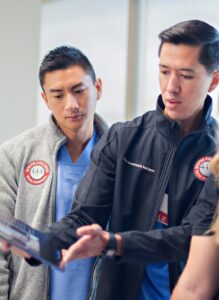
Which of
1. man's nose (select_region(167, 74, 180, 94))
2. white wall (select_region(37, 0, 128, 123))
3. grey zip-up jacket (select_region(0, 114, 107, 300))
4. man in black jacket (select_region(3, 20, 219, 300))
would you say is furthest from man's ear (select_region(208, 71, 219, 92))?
white wall (select_region(37, 0, 128, 123))

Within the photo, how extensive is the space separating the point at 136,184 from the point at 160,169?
85 millimetres

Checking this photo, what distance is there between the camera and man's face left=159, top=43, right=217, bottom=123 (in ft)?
4.90

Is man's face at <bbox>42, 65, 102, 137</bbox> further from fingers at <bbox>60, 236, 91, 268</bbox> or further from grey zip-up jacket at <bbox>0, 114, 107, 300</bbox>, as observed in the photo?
fingers at <bbox>60, 236, 91, 268</bbox>

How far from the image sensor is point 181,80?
1498 mm

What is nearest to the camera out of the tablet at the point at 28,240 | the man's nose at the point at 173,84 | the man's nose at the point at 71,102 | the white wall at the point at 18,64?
the tablet at the point at 28,240

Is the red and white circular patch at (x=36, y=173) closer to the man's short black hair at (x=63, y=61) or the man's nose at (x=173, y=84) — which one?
the man's short black hair at (x=63, y=61)

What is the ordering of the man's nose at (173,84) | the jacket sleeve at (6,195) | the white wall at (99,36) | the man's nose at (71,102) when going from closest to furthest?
the man's nose at (173,84) < the jacket sleeve at (6,195) < the man's nose at (71,102) < the white wall at (99,36)

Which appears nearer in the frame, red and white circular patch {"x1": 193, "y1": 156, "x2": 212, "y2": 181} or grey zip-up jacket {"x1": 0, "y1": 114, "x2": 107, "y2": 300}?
red and white circular patch {"x1": 193, "y1": 156, "x2": 212, "y2": 181}

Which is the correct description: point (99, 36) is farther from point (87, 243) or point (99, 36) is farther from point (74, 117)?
point (87, 243)

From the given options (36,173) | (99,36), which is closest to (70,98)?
(36,173)

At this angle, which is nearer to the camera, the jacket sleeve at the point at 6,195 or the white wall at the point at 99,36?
the jacket sleeve at the point at 6,195

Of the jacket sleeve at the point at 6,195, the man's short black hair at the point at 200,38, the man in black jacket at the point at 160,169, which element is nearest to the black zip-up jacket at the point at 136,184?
the man in black jacket at the point at 160,169

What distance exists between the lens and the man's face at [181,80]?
4.90 feet

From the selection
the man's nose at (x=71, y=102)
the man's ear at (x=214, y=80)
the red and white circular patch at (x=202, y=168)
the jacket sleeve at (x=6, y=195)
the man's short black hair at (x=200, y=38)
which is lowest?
the jacket sleeve at (x=6, y=195)
